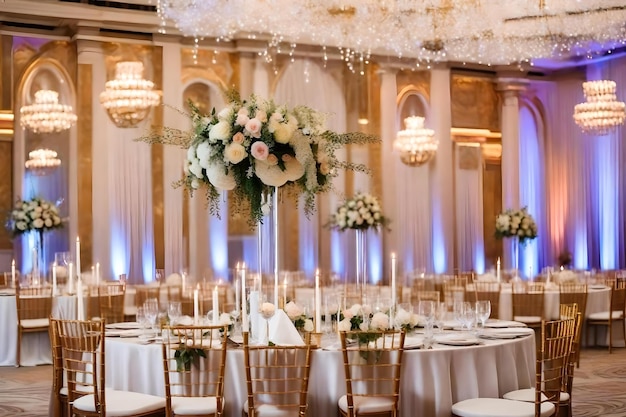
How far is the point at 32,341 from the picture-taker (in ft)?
33.2

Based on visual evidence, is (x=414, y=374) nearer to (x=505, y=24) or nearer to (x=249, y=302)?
(x=249, y=302)

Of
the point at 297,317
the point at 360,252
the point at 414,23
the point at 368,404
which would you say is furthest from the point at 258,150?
the point at 360,252

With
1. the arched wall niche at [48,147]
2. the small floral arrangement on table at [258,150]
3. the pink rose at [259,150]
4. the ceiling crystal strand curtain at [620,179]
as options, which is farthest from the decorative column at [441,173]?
the pink rose at [259,150]

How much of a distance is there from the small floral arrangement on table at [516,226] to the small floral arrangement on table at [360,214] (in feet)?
8.64

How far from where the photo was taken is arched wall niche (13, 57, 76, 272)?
41.8 feet

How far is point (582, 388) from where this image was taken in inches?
328

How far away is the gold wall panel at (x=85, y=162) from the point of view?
12945mm

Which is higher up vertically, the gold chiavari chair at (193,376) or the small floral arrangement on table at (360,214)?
the small floral arrangement on table at (360,214)

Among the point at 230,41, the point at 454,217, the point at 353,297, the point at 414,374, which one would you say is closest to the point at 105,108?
the point at 230,41

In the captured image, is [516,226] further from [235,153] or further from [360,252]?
[235,153]

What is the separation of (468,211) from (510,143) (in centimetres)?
151

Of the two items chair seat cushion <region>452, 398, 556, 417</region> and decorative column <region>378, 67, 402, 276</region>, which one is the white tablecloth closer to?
chair seat cushion <region>452, 398, 556, 417</region>

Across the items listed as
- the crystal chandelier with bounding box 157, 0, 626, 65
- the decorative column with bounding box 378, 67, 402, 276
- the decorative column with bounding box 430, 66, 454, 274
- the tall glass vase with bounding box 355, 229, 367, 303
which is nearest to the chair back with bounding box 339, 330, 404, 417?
the crystal chandelier with bounding box 157, 0, 626, 65

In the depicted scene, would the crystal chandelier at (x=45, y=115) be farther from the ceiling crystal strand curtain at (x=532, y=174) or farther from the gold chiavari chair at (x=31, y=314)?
the ceiling crystal strand curtain at (x=532, y=174)
